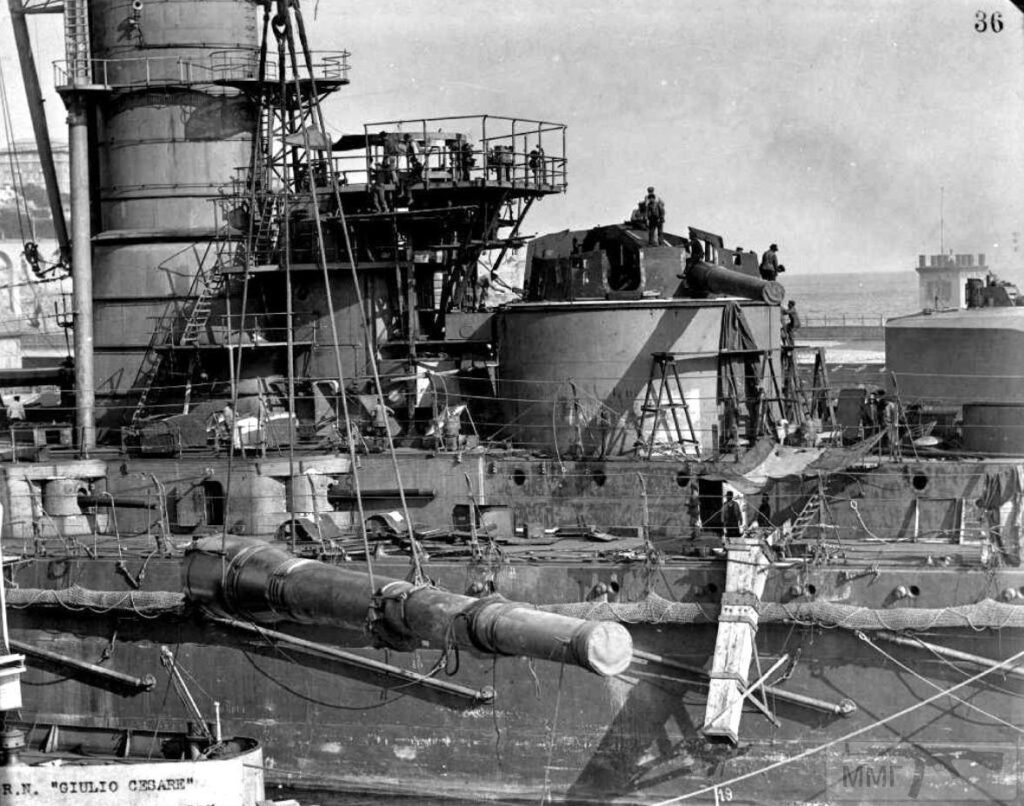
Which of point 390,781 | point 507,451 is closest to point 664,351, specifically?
point 507,451

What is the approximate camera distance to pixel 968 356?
39938mm

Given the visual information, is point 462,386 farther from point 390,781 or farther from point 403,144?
point 390,781

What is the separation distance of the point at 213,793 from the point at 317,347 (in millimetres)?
11995

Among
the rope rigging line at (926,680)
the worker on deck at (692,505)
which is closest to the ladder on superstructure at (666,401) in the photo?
the worker on deck at (692,505)

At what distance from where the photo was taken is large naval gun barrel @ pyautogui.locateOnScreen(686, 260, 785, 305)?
25.3 m

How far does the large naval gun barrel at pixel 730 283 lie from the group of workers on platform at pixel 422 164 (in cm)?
408

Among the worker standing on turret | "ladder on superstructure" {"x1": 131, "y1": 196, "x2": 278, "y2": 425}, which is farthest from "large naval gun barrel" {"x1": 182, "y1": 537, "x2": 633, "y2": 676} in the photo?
the worker standing on turret

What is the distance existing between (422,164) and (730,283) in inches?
254

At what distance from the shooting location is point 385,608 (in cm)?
1566

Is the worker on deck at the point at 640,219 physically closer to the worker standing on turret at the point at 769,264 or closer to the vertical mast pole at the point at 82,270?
the worker standing on turret at the point at 769,264

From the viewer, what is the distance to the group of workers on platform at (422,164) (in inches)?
1102

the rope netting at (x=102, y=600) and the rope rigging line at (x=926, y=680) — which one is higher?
the rope netting at (x=102, y=600)

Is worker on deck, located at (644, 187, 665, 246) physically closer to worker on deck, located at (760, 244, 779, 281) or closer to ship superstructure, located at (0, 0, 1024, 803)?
ship superstructure, located at (0, 0, 1024, 803)

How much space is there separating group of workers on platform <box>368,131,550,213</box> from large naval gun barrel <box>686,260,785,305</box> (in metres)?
4.08
